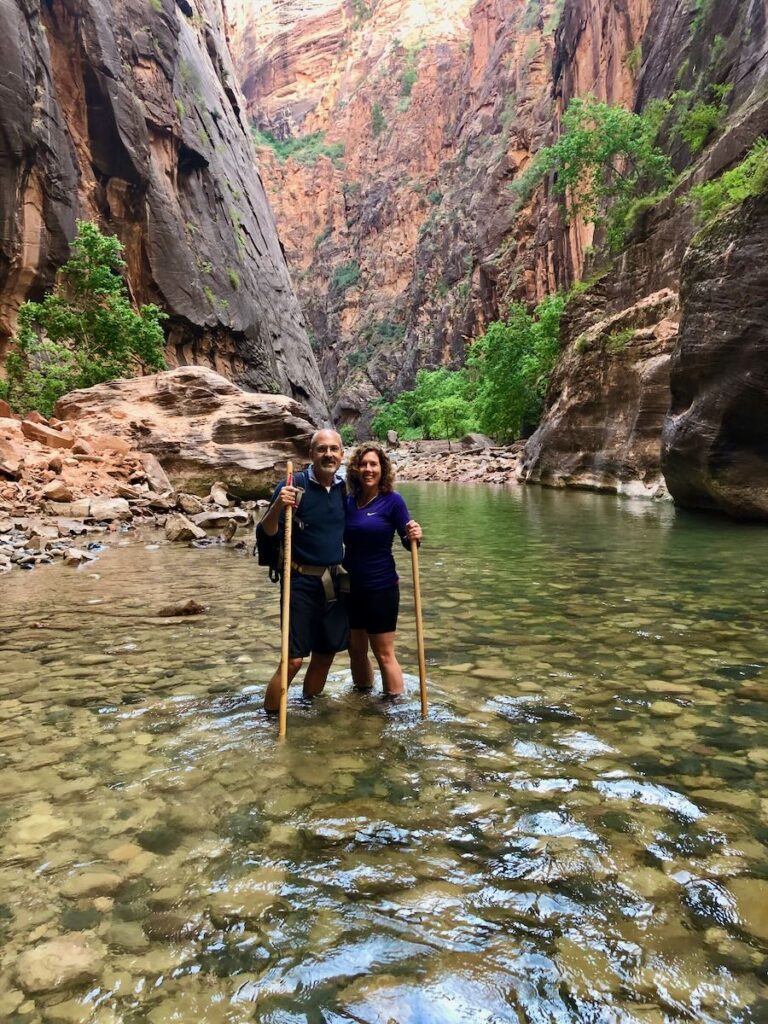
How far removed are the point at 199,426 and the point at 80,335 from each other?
11.1 meters

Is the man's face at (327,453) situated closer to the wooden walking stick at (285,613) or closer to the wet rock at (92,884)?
the wooden walking stick at (285,613)

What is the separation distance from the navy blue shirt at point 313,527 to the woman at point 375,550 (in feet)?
0.59

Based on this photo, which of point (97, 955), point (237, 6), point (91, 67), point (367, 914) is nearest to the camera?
point (97, 955)

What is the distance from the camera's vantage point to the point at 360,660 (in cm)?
454

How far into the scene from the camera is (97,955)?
2.01m

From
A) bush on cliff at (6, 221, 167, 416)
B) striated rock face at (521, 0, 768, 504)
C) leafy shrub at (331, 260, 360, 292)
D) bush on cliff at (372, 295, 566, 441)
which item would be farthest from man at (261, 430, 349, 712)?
leafy shrub at (331, 260, 360, 292)

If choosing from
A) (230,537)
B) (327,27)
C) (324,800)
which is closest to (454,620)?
(324,800)

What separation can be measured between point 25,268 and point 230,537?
2156 centimetres

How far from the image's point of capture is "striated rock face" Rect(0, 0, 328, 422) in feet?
89.3

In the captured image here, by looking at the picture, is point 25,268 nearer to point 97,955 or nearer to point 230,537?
point 230,537

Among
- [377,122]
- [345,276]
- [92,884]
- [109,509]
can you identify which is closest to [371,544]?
[92,884]

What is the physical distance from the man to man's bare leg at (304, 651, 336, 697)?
0.23ft

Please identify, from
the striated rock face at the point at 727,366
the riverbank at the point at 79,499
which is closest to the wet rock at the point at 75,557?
the riverbank at the point at 79,499

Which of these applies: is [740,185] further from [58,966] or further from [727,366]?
[58,966]
